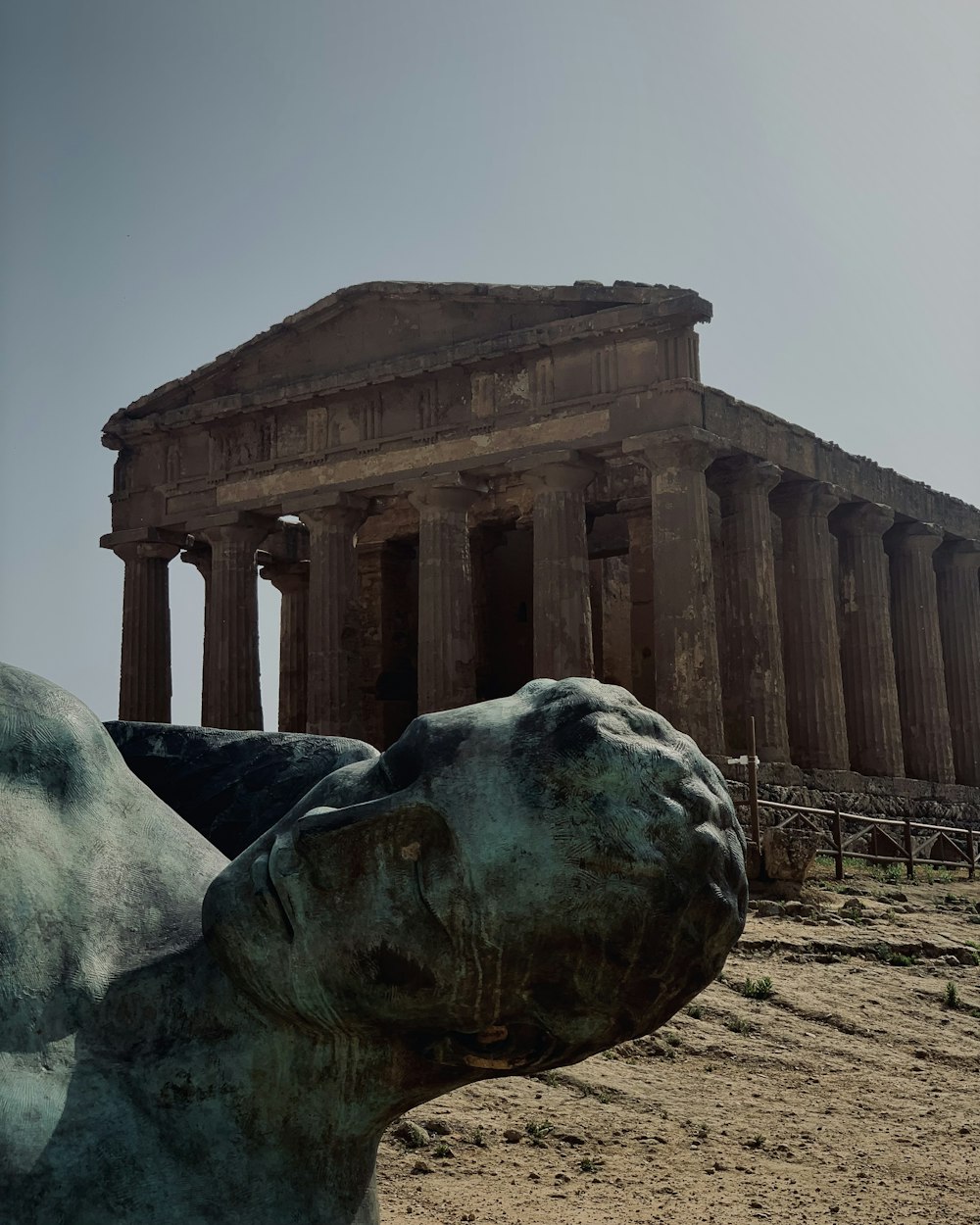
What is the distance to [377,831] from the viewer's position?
1.65m

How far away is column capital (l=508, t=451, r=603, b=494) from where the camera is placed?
21.9 meters

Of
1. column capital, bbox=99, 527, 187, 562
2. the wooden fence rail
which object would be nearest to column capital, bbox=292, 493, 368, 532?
column capital, bbox=99, 527, 187, 562

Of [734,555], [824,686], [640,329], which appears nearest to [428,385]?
[640,329]

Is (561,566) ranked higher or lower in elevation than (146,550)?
lower

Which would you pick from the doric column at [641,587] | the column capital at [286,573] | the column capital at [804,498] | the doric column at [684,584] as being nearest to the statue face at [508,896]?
the doric column at [684,584]

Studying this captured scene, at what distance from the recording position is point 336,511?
24516mm

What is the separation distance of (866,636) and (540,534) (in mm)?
6793

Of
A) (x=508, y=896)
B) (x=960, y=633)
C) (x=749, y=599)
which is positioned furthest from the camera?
(x=960, y=633)

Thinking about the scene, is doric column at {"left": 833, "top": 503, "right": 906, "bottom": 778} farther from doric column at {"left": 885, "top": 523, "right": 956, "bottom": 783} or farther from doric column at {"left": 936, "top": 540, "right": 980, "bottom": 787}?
doric column at {"left": 936, "top": 540, "right": 980, "bottom": 787}

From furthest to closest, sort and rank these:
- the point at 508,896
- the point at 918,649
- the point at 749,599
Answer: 1. the point at 918,649
2. the point at 749,599
3. the point at 508,896

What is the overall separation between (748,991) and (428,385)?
15.6 m

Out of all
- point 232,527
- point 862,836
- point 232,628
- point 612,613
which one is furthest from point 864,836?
point 232,527

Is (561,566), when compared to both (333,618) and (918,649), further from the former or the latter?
(918,649)

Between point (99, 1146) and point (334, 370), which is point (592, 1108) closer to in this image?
point (99, 1146)
